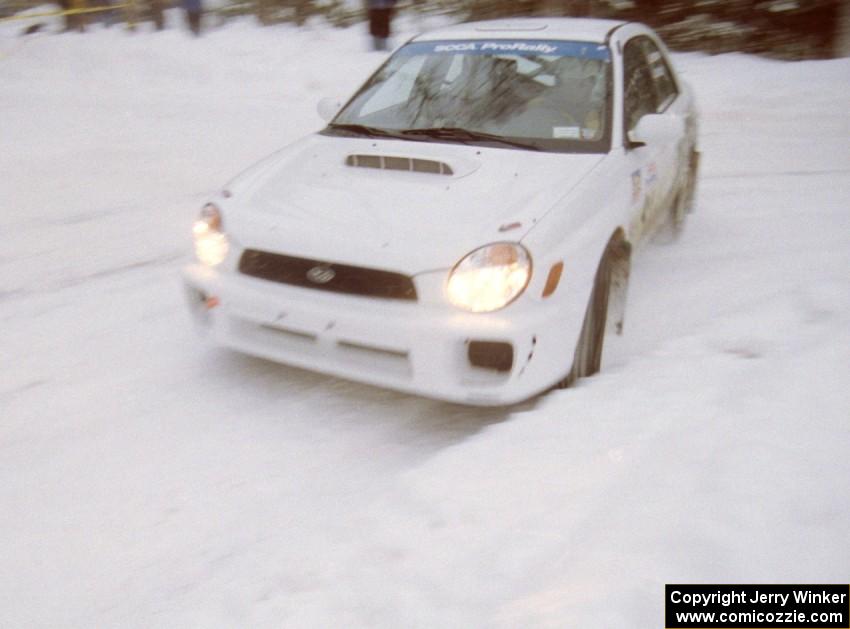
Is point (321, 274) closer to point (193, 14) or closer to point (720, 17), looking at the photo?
point (720, 17)

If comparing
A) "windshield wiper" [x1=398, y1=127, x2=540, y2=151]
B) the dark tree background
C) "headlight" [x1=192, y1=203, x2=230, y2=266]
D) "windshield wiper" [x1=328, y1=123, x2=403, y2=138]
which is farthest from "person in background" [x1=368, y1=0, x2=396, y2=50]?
"headlight" [x1=192, y1=203, x2=230, y2=266]

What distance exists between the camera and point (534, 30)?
439 cm

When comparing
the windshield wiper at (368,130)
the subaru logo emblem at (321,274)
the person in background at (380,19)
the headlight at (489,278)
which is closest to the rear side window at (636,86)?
the windshield wiper at (368,130)

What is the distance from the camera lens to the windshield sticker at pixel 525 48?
4168mm

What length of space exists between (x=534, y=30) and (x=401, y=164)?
1344 mm

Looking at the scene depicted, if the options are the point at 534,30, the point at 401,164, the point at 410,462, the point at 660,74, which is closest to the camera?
the point at 410,462

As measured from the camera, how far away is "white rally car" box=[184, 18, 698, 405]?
9.87 feet

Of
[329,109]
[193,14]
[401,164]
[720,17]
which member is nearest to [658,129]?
[401,164]

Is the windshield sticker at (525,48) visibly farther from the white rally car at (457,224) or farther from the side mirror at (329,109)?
the side mirror at (329,109)

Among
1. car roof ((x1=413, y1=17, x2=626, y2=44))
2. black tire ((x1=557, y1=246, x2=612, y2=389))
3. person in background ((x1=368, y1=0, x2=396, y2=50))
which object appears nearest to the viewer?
black tire ((x1=557, y1=246, x2=612, y2=389))

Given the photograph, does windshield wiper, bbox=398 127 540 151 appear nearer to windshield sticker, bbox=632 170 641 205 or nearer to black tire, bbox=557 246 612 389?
windshield sticker, bbox=632 170 641 205

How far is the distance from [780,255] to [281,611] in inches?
159

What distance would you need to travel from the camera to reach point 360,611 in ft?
7.22

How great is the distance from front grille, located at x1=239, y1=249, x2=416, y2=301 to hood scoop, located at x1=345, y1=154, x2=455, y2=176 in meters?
0.73
